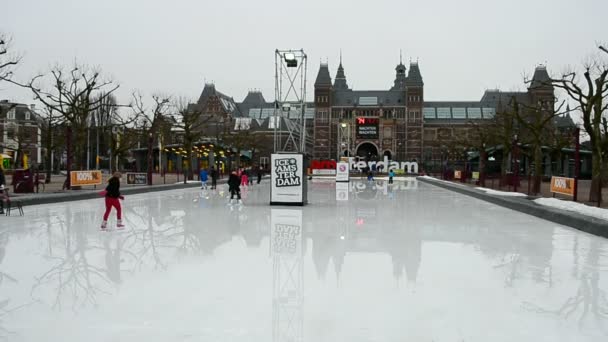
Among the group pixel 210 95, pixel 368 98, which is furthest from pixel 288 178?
pixel 368 98

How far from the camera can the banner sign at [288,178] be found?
17.4m

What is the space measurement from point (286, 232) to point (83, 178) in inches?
648

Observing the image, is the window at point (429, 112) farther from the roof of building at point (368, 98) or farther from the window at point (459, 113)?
the roof of building at point (368, 98)

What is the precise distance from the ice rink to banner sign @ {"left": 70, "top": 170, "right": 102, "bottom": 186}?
38.2ft

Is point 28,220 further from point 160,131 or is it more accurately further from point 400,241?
point 160,131

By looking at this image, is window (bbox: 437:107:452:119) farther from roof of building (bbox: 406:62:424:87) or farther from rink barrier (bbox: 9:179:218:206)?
rink barrier (bbox: 9:179:218:206)

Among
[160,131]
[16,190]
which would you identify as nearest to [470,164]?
[160,131]

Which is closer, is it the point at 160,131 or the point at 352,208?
the point at 352,208

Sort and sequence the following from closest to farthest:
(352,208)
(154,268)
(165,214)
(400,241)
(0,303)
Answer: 1. (0,303)
2. (154,268)
3. (400,241)
4. (165,214)
5. (352,208)

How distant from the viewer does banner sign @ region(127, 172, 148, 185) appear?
1163 inches

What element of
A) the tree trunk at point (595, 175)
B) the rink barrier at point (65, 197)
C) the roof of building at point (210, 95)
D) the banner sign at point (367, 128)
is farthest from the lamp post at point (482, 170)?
the roof of building at point (210, 95)

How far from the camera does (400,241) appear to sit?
940 centimetres

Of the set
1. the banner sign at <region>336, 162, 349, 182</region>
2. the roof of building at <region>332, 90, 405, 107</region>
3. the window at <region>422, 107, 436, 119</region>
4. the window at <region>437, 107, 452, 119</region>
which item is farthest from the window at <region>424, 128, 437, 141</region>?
the banner sign at <region>336, 162, 349, 182</region>

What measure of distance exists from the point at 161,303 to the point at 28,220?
8.75 meters
